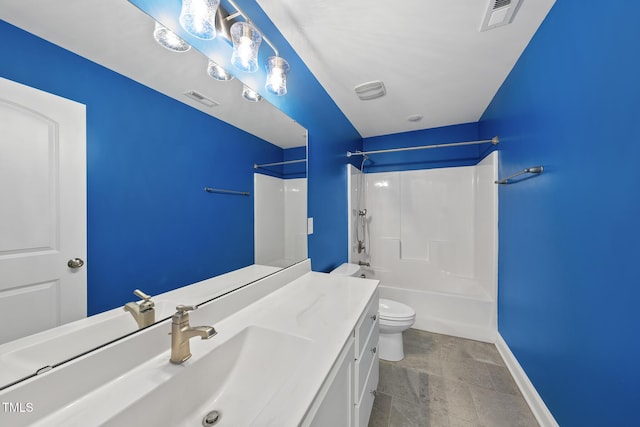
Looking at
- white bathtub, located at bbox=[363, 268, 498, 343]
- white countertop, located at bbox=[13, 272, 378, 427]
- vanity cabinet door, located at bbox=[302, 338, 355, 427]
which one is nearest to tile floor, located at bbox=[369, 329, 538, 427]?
white bathtub, located at bbox=[363, 268, 498, 343]

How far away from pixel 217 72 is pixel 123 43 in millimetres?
379

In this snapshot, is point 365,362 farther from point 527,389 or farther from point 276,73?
point 276,73

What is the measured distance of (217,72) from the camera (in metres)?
0.99

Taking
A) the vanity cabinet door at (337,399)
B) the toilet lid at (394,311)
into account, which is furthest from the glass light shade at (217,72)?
the toilet lid at (394,311)

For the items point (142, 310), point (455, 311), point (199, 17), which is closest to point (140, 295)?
point (142, 310)

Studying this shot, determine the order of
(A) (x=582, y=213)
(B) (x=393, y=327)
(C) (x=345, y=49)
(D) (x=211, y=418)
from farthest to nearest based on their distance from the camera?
(B) (x=393, y=327) < (C) (x=345, y=49) < (A) (x=582, y=213) < (D) (x=211, y=418)

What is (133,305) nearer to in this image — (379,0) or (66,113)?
(66,113)

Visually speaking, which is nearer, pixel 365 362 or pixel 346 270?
pixel 365 362

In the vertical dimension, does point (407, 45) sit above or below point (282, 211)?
above

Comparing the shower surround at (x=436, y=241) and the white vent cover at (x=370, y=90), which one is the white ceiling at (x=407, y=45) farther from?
the shower surround at (x=436, y=241)

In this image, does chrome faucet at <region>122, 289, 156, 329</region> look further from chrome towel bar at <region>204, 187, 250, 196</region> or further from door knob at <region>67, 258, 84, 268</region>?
chrome towel bar at <region>204, 187, 250, 196</region>

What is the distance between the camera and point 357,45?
1.51 m

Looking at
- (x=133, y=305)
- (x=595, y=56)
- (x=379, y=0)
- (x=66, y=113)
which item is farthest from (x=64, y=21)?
(x=595, y=56)

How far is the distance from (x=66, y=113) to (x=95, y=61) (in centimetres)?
16
